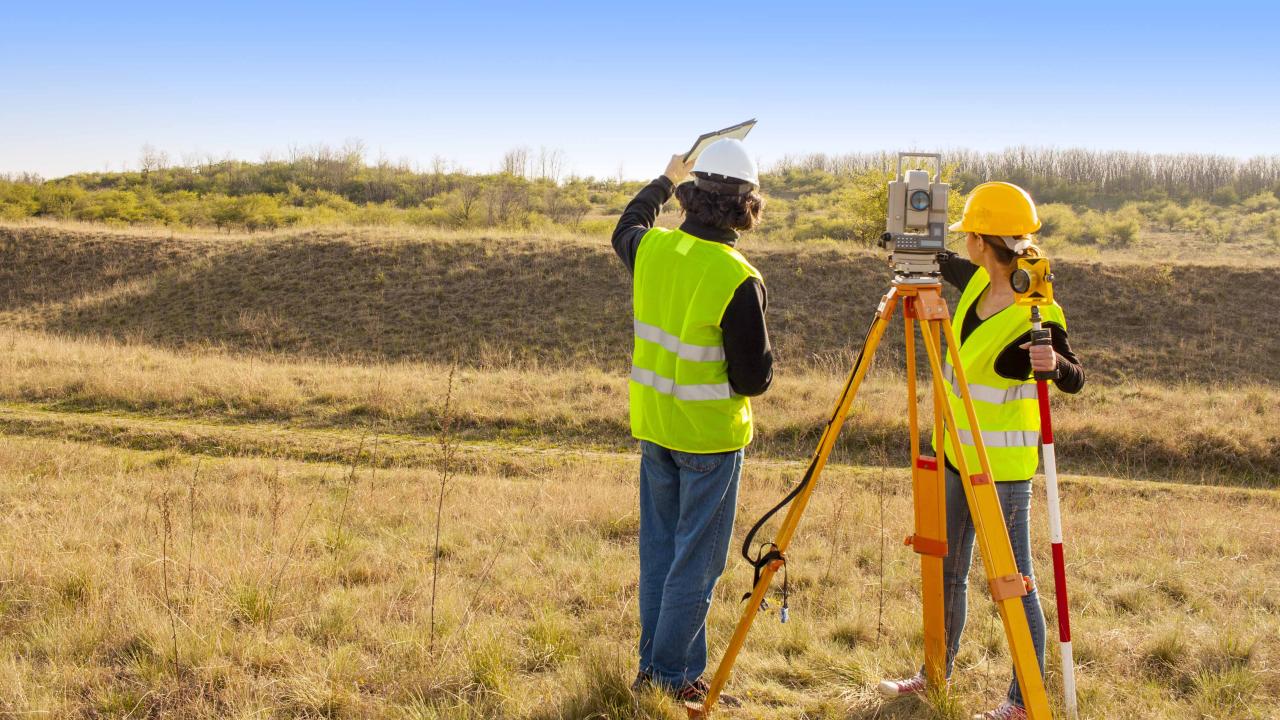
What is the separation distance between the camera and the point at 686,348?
2.97 metres

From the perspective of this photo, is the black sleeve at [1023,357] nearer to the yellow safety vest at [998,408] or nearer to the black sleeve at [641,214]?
the yellow safety vest at [998,408]

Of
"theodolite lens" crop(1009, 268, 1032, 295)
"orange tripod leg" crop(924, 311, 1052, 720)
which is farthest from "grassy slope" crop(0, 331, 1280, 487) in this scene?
"theodolite lens" crop(1009, 268, 1032, 295)

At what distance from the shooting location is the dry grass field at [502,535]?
132 inches

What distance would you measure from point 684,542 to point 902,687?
3.50 feet

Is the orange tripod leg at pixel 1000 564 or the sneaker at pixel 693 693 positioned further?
the sneaker at pixel 693 693

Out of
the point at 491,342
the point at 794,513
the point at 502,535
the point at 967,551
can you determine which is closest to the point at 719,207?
the point at 794,513

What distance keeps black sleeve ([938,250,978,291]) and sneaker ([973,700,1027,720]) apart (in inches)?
63.2

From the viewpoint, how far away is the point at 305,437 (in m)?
10.7

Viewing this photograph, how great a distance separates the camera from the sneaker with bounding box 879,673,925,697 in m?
3.20

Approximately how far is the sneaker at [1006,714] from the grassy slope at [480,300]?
564 inches

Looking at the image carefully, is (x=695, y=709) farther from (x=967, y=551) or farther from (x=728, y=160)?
(x=728, y=160)

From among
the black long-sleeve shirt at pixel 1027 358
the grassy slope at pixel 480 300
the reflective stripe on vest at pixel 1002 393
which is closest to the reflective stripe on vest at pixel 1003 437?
the reflective stripe on vest at pixel 1002 393

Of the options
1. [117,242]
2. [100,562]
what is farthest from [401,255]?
[100,562]

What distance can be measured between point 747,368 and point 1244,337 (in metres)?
20.7
